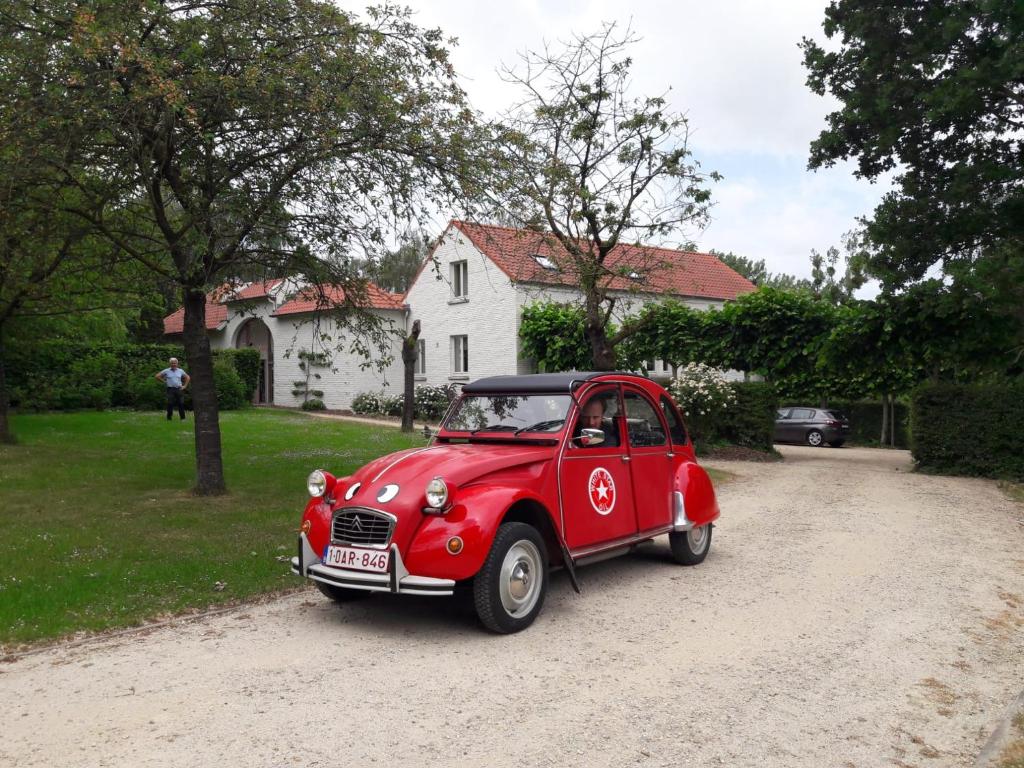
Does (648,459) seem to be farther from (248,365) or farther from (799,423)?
(248,365)

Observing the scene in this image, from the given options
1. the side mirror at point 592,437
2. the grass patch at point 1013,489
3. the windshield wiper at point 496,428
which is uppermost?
the windshield wiper at point 496,428

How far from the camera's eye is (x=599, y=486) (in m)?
6.79

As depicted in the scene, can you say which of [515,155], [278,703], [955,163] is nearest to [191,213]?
[515,155]

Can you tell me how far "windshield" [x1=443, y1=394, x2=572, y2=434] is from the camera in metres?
6.80

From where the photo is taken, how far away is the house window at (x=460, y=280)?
3144cm

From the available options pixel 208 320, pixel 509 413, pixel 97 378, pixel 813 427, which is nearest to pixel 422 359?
pixel 208 320

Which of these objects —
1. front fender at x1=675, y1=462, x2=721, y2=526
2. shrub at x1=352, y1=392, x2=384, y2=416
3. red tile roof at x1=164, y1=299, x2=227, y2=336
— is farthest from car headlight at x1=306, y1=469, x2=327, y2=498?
red tile roof at x1=164, y1=299, x2=227, y2=336

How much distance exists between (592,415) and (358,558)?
7.92ft

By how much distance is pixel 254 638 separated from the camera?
5.68 m

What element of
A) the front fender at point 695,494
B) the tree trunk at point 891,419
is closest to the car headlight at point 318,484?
the front fender at point 695,494

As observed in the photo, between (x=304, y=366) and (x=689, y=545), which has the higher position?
(x=304, y=366)

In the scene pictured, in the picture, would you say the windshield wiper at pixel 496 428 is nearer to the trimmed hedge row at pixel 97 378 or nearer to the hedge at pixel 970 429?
the hedge at pixel 970 429

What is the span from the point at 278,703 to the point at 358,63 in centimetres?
748

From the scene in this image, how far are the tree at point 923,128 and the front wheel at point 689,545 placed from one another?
1011cm
